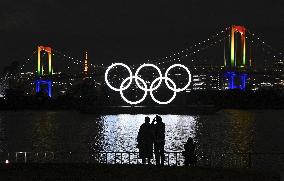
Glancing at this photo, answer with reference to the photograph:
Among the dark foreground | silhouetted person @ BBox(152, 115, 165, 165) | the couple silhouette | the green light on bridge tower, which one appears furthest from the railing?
the green light on bridge tower

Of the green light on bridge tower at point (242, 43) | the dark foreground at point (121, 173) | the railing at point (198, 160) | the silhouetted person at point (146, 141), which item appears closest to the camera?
the dark foreground at point (121, 173)

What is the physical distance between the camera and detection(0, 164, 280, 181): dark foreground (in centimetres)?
1036

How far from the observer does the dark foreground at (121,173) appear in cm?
1036

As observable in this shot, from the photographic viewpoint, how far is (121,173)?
10844 millimetres

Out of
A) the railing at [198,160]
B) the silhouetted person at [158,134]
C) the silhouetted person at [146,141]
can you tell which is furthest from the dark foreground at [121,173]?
the railing at [198,160]

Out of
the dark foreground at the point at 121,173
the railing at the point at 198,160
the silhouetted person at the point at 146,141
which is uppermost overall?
the silhouetted person at the point at 146,141

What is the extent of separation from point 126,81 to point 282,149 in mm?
46536

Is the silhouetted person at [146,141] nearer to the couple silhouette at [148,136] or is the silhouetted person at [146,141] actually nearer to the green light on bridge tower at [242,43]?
the couple silhouette at [148,136]

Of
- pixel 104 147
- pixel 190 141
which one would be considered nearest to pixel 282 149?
pixel 104 147

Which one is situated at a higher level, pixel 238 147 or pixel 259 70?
pixel 259 70

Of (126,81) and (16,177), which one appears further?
(126,81)

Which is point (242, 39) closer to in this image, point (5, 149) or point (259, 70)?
point (259, 70)

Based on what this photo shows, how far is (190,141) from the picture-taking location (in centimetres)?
1343

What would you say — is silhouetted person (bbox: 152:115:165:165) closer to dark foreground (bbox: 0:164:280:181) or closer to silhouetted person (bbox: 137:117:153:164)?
silhouetted person (bbox: 137:117:153:164)
